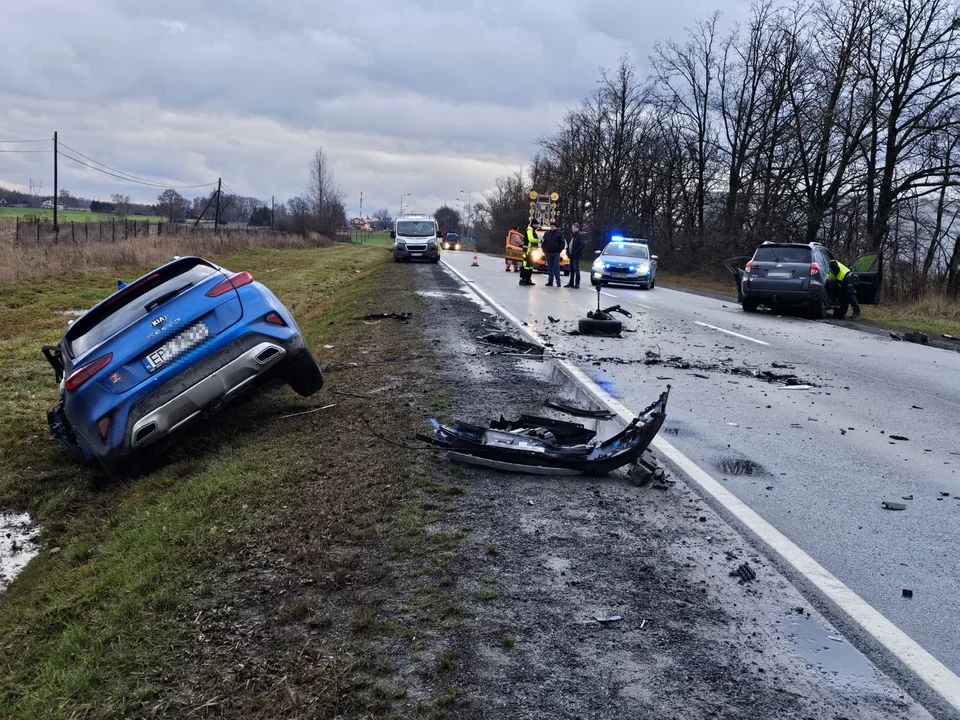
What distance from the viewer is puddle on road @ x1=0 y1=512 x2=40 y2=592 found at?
5124 mm

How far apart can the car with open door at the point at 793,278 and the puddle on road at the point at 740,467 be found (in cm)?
1292

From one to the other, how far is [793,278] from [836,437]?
1184 cm

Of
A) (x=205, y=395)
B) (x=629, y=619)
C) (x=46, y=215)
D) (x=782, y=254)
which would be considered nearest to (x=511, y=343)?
(x=205, y=395)

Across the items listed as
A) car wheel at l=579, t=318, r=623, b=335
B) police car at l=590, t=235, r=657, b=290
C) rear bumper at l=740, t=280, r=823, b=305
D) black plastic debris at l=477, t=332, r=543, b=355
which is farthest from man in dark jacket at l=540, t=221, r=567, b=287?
black plastic debris at l=477, t=332, r=543, b=355

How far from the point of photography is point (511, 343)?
1131cm

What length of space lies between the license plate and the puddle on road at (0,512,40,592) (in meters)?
1.44

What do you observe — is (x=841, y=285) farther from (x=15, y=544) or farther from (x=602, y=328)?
(x=15, y=544)

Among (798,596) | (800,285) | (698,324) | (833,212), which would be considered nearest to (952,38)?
(833,212)

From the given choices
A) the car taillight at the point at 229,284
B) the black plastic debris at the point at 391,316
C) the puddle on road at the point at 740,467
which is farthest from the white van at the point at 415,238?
the puddle on road at the point at 740,467

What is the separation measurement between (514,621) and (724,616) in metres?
0.90

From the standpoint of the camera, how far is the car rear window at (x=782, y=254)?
17.8 metres

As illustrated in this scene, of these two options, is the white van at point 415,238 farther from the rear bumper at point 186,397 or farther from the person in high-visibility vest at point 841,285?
the rear bumper at point 186,397

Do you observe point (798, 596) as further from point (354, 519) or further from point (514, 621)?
point (354, 519)

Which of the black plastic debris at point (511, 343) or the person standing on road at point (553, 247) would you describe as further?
the person standing on road at point (553, 247)
